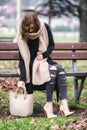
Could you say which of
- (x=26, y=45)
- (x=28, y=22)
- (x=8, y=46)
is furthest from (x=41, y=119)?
(x=8, y=46)

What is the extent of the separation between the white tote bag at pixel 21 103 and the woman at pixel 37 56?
14cm

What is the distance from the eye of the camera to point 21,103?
8.01m

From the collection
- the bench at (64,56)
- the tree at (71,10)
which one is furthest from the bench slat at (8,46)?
the tree at (71,10)

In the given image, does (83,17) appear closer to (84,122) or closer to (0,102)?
(0,102)

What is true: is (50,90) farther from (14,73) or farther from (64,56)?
(64,56)

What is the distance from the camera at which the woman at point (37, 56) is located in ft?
26.4

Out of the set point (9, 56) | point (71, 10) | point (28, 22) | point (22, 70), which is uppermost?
point (28, 22)

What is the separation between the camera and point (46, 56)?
27.1 feet

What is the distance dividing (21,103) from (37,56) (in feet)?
2.11

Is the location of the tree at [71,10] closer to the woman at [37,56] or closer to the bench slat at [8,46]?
the bench slat at [8,46]

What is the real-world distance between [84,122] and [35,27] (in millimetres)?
1499

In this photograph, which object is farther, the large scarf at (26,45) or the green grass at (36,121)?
the large scarf at (26,45)

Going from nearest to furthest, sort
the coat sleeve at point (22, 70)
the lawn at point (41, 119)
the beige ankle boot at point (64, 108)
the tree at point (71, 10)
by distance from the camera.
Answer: the lawn at point (41, 119) < the beige ankle boot at point (64, 108) < the coat sleeve at point (22, 70) < the tree at point (71, 10)

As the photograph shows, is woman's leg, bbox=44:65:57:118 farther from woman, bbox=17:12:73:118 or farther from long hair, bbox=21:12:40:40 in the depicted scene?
long hair, bbox=21:12:40:40
